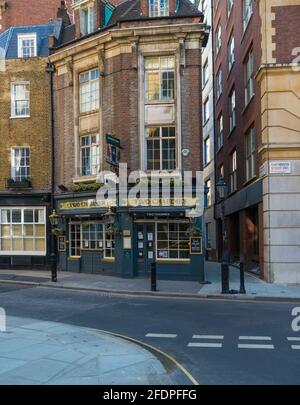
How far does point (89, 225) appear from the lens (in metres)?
22.7

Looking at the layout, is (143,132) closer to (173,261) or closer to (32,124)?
(173,261)

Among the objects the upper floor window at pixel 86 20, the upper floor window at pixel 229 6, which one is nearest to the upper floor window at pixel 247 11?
the upper floor window at pixel 229 6

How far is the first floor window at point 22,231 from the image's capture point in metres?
24.7

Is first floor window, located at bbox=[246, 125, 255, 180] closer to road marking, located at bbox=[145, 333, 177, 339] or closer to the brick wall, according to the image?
the brick wall

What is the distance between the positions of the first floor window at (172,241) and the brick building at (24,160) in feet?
22.1

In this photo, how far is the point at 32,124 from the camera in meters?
24.8

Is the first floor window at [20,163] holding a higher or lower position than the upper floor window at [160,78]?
lower

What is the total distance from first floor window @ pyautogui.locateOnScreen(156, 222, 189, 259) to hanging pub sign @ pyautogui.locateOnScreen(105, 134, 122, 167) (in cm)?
328

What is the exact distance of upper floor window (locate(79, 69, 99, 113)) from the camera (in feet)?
74.6

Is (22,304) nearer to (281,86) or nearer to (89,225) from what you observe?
(89,225)

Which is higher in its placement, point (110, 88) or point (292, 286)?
point (110, 88)

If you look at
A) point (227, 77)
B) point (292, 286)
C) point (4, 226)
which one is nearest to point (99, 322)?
point (292, 286)

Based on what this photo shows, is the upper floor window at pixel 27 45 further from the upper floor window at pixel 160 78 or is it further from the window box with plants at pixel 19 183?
the upper floor window at pixel 160 78

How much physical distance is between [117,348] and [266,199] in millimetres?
11686
